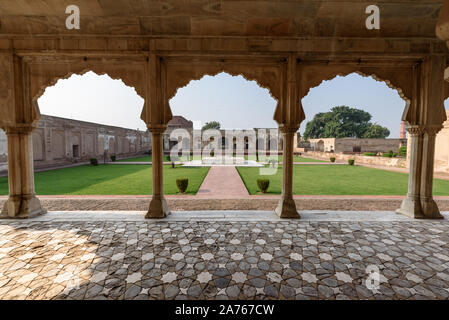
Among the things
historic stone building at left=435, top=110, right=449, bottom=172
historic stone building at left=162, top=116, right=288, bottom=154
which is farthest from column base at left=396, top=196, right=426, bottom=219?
historic stone building at left=162, top=116, right=288, bottom=154

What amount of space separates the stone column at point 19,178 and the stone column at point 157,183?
104 inches

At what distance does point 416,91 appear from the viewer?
477cm

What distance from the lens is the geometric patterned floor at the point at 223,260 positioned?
2.44m

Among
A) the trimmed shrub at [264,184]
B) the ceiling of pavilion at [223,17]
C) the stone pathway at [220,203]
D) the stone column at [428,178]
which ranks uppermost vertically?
the ceiling of pavilion at [223,17]

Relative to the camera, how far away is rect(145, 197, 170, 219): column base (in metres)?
4.79

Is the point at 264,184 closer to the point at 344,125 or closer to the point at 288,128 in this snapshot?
the point at 288,128

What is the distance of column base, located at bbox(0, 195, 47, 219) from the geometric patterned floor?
305 millimetres

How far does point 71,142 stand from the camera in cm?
1978

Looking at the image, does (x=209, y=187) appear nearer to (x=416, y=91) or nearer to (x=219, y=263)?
(x=219, y=263)

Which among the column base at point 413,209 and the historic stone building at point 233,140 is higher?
the historic stone building at point 233,140

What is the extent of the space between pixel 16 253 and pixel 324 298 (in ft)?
14.2

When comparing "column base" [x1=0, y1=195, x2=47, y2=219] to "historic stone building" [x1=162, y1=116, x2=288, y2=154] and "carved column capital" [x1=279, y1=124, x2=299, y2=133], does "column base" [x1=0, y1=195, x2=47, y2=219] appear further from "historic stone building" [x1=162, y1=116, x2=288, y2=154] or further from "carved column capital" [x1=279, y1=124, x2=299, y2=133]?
"historic stone building" [x1=162, y1=116, x2=288, y2=154]

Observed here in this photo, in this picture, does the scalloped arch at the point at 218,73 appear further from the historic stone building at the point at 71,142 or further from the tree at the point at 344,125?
the tree at the point at 344,125

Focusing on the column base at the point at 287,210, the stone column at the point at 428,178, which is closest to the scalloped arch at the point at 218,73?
the column base at the point at 287,210
